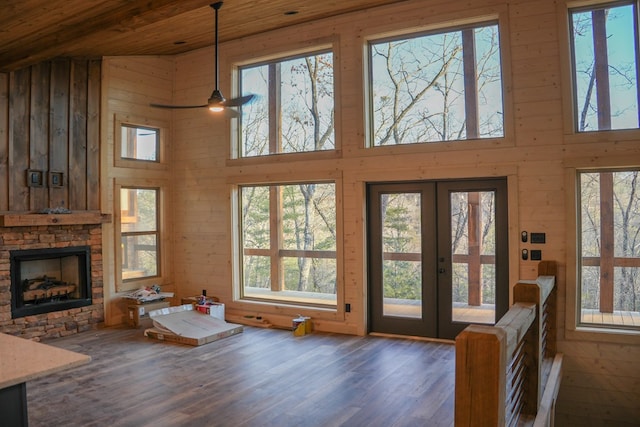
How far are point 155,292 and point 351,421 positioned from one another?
428cm

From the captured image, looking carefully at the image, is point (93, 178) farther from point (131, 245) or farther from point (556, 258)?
point (556, 258)

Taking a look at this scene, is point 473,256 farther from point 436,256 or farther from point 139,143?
point 139,143

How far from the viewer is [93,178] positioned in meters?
6.67

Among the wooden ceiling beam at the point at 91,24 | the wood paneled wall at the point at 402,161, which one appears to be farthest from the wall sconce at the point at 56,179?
the wooden ceiling beam at the point at 91,24

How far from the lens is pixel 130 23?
14.7 ft

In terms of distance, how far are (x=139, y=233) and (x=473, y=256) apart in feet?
15.9

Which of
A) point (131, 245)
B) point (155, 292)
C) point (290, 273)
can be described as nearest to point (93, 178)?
point (131, 245)

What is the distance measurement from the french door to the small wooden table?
13.8 ft

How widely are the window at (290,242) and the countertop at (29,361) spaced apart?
4105 millimetres

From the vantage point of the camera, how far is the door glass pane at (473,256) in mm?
5543

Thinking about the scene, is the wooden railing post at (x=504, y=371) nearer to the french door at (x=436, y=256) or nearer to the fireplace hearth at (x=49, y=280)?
the french door at (x=436, y=256)

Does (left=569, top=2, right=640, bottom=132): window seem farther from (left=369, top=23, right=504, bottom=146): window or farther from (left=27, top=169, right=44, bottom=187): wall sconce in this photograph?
(left=27, top=169, right=44, bottom=187): wall sconce

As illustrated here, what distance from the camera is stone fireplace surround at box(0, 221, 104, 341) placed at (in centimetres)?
577

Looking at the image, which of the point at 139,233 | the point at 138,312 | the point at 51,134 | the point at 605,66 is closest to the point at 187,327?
the point at 138,312
